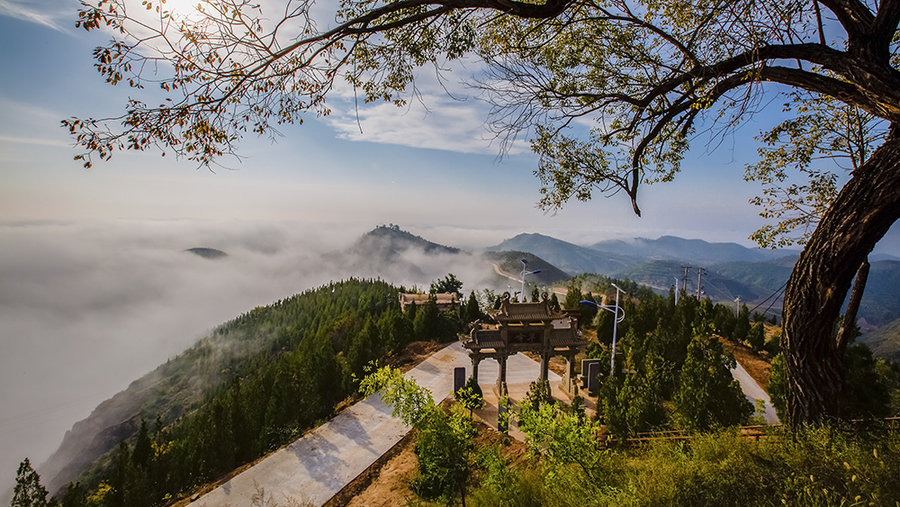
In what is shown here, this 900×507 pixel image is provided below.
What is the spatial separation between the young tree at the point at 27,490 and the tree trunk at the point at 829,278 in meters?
17.2

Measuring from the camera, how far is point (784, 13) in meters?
3.96

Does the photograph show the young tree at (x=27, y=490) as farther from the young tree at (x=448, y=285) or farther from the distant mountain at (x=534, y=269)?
the distant mountain at (x=534, y=269)

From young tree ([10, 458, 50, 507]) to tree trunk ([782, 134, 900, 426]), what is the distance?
1719 centimetres

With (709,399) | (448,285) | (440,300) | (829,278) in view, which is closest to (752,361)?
(709,399)

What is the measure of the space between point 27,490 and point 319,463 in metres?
8.15

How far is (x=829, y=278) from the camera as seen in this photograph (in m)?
3.82

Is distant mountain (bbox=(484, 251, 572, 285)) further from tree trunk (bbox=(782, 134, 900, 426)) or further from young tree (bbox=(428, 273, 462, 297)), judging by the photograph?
tree trunk (bbox=(782, 134, 900, 426))

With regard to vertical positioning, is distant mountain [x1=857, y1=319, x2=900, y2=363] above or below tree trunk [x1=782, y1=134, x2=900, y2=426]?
below

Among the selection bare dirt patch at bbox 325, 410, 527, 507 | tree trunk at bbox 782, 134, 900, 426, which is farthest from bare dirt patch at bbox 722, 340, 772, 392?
tree trunk at bbox 782, 134, 900, 426

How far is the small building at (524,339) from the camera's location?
51.7 ft

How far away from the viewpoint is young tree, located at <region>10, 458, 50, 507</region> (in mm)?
11156

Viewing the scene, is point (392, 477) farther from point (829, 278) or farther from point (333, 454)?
point (829, 278)

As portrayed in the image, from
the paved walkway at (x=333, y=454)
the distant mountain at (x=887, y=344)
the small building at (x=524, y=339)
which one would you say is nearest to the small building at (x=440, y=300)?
the paved walkway at (x=333, y=454)

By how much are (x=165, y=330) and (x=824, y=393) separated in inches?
9522
